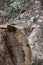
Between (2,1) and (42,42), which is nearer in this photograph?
(42,42)

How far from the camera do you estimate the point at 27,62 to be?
301 centimetres

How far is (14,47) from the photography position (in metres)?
3.16

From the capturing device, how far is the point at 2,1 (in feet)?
21.4

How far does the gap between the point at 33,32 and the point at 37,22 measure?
47 cm

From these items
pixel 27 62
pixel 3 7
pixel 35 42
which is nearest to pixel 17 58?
pixel 27 62

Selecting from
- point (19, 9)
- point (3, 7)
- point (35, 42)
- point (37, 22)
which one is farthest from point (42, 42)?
point (3, 7)

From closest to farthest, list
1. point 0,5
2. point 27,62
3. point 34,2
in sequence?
point 27,62, point 34,2, point 0,5

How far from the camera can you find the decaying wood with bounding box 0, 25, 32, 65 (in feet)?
10.00

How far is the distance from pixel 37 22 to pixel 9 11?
1.61m

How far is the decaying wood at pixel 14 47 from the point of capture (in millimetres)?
3047

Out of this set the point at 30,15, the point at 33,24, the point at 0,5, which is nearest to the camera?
the point at 33,24

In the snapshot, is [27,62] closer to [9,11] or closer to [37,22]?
[37,22]

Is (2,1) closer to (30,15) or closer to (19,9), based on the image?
(19,9)

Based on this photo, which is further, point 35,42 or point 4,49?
point 35,42
